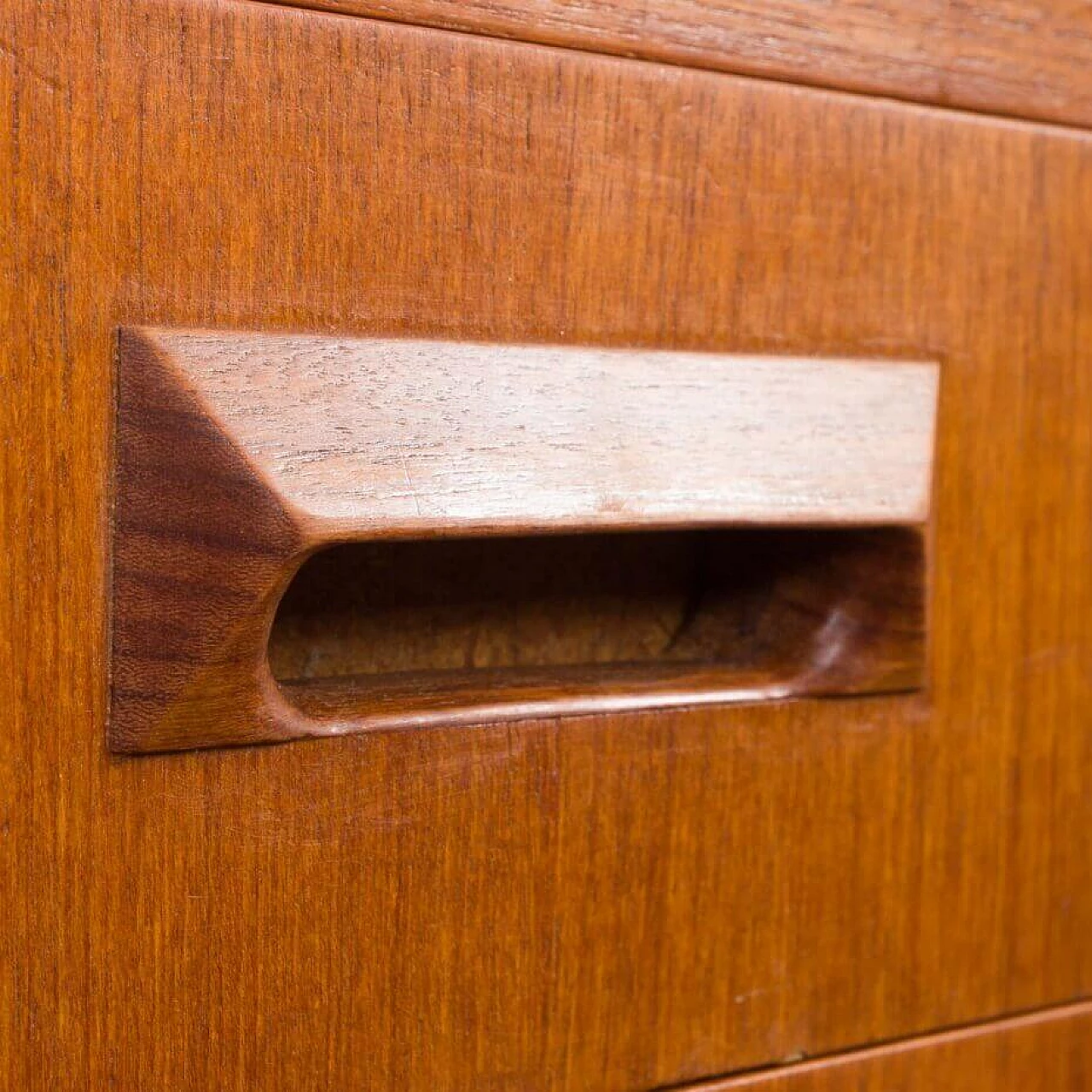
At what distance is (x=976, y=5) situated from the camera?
31 centimetres

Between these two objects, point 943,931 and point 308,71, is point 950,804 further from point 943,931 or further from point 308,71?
point 308,71

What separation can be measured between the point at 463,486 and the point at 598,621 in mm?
74

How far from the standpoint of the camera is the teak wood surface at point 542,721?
0.75 ft

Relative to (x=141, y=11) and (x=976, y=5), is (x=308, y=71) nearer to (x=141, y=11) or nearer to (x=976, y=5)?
(x=141, y=11)

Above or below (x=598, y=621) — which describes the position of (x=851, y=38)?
above

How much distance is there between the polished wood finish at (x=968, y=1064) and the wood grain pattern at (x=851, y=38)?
0.21 metres

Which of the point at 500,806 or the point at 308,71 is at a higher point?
the point at 308,71

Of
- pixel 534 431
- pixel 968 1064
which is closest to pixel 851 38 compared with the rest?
pixel 534 431

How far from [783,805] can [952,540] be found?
71 millimetres

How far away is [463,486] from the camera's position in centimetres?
25

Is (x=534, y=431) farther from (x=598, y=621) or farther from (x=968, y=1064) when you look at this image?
(x=968, y=1064)

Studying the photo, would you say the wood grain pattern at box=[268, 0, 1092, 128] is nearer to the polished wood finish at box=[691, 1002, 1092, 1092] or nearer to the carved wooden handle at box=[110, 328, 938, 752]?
the carved wooden handle at box=[110, 328, 938, 752]

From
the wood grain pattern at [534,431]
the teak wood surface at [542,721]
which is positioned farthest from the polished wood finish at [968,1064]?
the wood grain pattern at [534,431]

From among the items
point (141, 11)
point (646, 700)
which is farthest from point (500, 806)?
point (141, 11)
